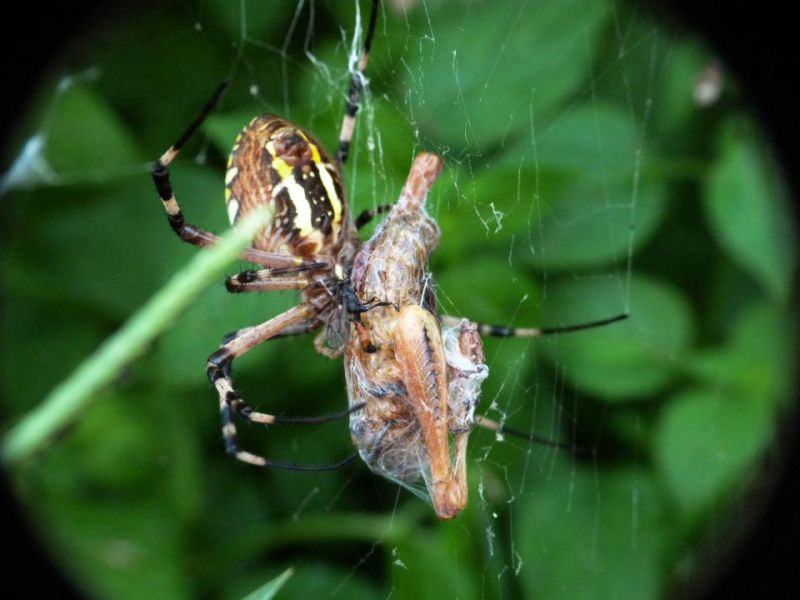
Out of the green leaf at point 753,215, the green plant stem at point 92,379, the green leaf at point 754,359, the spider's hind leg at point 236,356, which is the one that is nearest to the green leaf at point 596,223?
the green leaf at point 753,215

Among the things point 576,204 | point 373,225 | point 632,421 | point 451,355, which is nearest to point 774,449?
point 632,421

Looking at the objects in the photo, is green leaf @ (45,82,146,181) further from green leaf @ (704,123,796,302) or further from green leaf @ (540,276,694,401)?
green leaf @ (704,123,796,302)

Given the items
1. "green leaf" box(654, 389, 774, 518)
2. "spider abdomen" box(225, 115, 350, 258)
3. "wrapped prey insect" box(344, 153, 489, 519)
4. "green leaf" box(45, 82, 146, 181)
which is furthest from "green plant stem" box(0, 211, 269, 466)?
"green leaf" box(45, 82, 146, 181)

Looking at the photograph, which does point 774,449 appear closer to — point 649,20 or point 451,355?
point 451,355

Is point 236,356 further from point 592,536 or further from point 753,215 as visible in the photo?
point 753,215

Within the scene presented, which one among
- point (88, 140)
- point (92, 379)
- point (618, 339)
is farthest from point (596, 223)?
point (92, 379)
